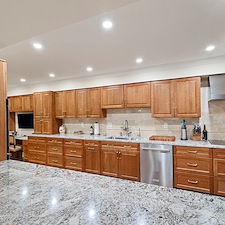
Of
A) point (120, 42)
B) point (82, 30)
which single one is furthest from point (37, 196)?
point (120, 42)

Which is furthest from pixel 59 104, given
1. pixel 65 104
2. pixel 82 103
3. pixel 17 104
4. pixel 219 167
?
pixel 219 167

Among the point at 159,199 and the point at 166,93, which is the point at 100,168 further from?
the point at 159,199

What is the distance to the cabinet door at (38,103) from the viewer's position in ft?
15.3

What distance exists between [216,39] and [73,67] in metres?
2.56

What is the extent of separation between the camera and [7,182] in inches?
49.8

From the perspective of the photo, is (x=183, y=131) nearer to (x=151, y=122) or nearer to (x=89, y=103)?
(x=151, y=122)

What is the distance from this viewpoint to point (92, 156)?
369 cm

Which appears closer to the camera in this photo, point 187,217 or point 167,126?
point 187,217

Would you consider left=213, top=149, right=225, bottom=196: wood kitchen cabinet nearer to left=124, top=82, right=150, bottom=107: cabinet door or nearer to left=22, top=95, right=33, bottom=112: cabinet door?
left=124, top=82, right=150, bottom=107: cabinet door

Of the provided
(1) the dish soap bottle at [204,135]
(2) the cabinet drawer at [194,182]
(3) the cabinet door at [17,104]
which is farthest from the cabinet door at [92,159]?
(3) the cabinet door at [17,104]

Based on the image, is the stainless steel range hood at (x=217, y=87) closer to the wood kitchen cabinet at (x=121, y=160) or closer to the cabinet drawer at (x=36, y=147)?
the wood kitchen cabinet at (x=121, y=160)

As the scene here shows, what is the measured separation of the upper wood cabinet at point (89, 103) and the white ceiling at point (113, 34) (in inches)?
30.1

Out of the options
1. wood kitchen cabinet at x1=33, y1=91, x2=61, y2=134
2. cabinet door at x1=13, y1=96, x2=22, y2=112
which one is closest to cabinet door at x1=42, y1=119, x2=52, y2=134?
wood kitchen cabinet at x1=33, y1=91, x2=61, y2=134

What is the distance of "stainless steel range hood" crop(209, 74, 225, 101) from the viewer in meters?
2.83
